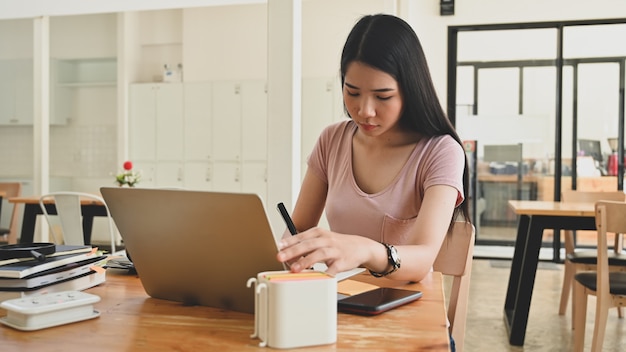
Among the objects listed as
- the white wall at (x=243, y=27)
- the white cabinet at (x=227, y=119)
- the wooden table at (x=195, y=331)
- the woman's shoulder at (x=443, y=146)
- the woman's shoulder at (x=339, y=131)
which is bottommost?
the wooden table at (x=195, y=331)

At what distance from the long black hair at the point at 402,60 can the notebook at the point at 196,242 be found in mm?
626

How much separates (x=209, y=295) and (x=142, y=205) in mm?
177

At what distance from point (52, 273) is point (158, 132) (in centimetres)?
648

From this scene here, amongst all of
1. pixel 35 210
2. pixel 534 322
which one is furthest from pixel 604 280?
pixel 35 210

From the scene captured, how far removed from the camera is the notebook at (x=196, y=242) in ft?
2.90

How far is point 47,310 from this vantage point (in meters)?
0.90

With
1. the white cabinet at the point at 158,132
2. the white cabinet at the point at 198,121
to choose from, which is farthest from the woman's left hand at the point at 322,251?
the white cabinet at the point at 158,132

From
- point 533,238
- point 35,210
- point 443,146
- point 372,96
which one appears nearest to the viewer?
point 372,96

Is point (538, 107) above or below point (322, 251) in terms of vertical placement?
above

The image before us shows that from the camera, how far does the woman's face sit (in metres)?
1.39

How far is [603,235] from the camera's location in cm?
287

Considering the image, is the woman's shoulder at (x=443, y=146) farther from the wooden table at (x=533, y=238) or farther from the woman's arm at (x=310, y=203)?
the wooden table at (x=533, y=238)

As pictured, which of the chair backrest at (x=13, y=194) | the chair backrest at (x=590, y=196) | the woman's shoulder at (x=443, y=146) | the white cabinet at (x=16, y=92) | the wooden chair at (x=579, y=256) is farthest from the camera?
the white cabinet at (x=16, y=92)

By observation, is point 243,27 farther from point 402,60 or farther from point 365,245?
point 365,245
